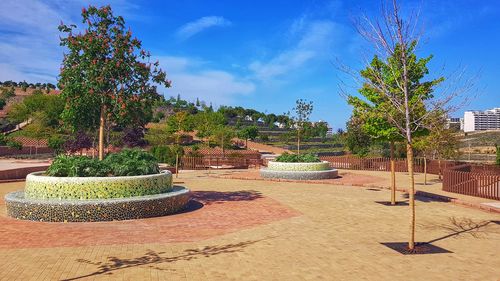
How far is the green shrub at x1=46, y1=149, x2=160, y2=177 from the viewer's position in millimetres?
13062

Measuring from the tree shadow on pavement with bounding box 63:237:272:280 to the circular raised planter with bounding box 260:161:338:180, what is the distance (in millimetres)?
17116

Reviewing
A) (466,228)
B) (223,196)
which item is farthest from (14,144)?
(466,228)

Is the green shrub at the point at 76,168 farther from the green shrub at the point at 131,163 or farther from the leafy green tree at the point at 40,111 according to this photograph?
the leafy green tree at the point at 40,111

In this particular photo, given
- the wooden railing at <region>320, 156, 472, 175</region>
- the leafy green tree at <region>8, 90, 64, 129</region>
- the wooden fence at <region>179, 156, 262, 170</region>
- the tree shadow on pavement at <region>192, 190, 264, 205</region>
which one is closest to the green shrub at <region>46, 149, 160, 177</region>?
the tree shadow on pavement at <region>192, 190, 264, 205</region>

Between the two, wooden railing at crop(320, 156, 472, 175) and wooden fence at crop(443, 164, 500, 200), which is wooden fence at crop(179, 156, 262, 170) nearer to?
wooden railing at crop(320, 156, 472, 175)

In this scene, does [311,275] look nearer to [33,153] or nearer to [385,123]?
[385,123]

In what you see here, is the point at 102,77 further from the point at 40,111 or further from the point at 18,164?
the point at 40,111

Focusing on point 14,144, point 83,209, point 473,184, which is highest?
point 14,144

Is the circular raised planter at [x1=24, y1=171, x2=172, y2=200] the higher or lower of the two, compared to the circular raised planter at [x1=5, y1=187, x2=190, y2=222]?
higher

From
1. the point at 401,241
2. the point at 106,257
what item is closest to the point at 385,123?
the point at 401,241

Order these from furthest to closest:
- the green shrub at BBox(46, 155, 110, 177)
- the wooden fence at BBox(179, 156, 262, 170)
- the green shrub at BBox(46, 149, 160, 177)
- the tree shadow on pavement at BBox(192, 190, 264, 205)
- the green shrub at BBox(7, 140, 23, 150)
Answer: the green shrub at BBox(7, 140, 23, 150) < the wooden fence at BBox(179, 156, 262, 170) < the tree shadow on pavement at BBox(192, 190, 264, 205) < the green shrub at BBox(46, 149, 160, 177) < the green shrub at BBox(46, 155, 110, 177)

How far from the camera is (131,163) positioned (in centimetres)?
1401

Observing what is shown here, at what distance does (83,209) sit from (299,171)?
55.0ft

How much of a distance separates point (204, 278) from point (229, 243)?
2.61m
